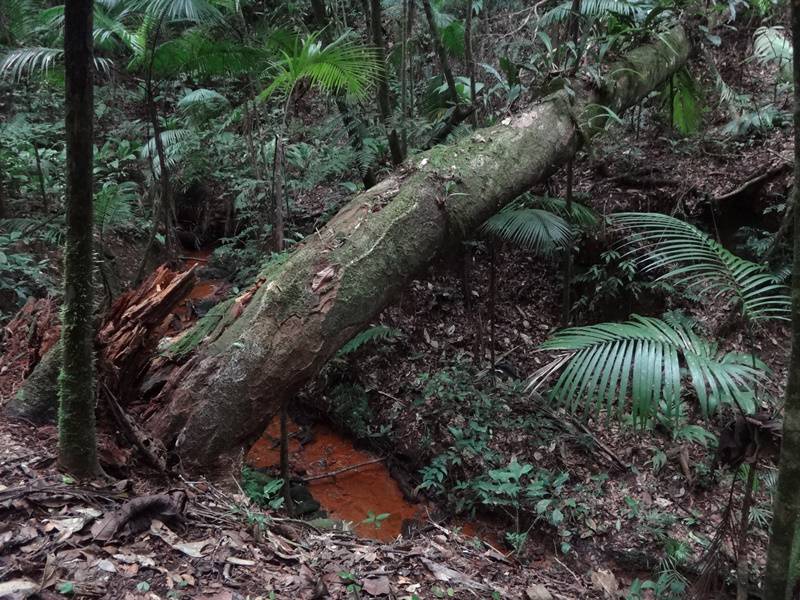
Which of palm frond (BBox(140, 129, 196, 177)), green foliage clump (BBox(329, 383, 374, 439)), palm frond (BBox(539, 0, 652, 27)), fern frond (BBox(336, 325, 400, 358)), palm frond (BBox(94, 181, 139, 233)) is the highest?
palm frond (BBox(539, 0, 652, 27))

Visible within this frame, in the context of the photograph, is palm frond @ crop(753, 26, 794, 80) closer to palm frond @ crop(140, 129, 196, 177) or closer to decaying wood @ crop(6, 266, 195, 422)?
decaying wood @ crop(6, 266, 195, 422)

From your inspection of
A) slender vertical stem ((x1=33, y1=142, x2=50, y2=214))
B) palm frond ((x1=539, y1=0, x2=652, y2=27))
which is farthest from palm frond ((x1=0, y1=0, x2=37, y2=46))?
palm frond ((x1=539, y1=0, x2=652, y2=27))

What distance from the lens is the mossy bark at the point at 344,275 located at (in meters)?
2.88

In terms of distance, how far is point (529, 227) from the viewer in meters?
4.09

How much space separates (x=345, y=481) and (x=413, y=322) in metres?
1.82

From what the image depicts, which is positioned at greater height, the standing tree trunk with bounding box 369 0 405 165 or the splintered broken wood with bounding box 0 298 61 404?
the standing tree trunk with bounding box 369 0 405 165

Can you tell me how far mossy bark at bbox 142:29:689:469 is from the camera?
288cm

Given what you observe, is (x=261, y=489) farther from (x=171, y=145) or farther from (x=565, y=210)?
(x=171, y=145)

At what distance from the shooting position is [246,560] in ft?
6.59

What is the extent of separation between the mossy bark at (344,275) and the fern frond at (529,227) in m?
0.16

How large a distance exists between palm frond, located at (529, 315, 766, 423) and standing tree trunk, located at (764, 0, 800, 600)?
1.21ft

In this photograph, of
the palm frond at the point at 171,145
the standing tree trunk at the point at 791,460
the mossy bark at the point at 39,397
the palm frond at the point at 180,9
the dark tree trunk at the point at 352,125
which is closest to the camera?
the standing tree trunk at the point at 791,460

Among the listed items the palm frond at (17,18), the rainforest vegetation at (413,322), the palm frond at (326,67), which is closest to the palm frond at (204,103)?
the rainforest vegetation at (413,322)

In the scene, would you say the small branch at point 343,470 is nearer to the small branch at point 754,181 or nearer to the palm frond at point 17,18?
the small branch at point 754,181
